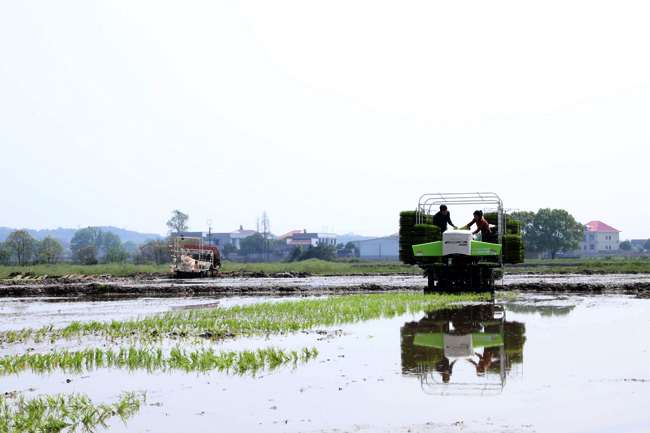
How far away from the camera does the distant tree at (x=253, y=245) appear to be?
144 m

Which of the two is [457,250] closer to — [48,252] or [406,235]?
[406,235]

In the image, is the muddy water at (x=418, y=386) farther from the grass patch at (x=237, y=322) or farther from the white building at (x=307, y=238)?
the white building at (x=307, y=238)

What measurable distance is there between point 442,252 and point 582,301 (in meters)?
4.38

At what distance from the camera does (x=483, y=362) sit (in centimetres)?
757

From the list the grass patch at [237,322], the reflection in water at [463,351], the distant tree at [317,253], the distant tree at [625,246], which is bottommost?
the grass patch at [237,322]

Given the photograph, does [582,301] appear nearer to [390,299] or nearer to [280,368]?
[390,299]

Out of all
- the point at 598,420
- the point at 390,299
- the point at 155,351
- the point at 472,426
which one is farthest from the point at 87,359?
the point at 390,299

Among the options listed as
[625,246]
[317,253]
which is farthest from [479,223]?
[625,246]

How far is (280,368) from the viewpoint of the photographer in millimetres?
7547

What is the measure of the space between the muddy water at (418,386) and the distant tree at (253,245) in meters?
135

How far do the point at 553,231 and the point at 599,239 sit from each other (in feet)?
232

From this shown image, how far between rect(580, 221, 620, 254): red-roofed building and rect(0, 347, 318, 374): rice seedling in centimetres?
16576

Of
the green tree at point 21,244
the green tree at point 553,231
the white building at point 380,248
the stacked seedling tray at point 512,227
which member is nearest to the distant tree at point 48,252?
the green tree at point 21,244

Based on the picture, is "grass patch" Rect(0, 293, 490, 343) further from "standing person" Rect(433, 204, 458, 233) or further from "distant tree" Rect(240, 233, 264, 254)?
"distant tree" Rect(240, 233, 264, 254)
